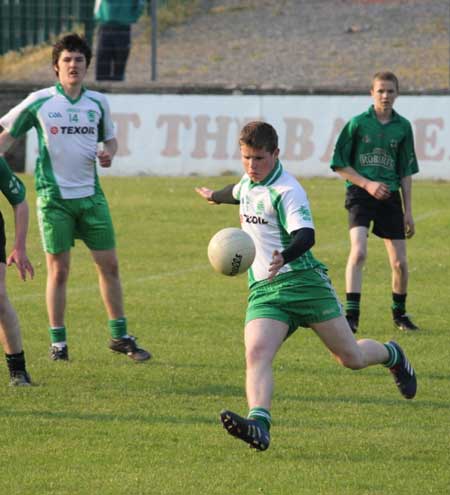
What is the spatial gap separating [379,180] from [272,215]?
4142mm

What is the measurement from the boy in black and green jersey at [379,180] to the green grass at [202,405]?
0.40 metres

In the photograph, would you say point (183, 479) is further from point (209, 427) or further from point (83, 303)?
point (83, 303)

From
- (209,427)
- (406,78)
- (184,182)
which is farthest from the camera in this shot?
(406,78)

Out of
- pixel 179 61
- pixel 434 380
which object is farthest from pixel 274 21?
pixel 434 380

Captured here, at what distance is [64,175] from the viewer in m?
9.73

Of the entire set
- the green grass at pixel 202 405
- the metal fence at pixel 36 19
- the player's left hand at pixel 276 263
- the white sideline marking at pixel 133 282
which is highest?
the metal fence at pixel 36 19

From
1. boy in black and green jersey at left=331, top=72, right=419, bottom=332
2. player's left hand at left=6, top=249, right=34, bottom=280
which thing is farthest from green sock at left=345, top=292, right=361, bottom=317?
player's left hand at left=6, top=249, right=34, bottom=280

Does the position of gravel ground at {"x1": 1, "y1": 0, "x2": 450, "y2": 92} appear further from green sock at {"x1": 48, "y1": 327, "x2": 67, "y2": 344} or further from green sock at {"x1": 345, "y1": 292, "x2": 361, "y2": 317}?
green sock at {"x1": 48, "y1": 327, "x2": 67, "y2": 344}

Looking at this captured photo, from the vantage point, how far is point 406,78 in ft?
88.4

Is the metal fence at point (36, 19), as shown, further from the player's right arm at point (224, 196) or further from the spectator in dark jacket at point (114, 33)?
the player's right arm at point (224, 196)

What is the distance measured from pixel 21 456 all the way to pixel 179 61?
23113mm

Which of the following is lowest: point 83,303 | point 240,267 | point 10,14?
point 83,303

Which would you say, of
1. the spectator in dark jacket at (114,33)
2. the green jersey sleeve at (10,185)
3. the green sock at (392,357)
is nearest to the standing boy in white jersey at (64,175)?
the green jersey sleeve at (10,185)

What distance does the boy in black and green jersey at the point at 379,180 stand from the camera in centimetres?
1117
